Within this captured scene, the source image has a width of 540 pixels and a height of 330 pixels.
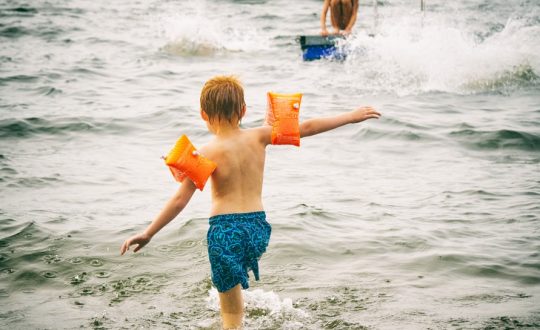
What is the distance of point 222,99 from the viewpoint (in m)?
3.86

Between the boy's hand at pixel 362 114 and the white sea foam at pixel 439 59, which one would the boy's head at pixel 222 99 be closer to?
the boy's hand at pixel 362 114

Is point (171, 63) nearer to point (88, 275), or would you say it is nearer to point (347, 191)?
point (347, 191)

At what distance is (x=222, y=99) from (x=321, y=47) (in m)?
10.4

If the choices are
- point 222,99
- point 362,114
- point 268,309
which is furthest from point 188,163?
point 268,309

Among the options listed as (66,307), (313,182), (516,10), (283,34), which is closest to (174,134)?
(313,182)

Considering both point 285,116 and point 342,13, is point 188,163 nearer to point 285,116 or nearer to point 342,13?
point 285,116

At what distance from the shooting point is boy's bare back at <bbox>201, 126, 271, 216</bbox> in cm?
391

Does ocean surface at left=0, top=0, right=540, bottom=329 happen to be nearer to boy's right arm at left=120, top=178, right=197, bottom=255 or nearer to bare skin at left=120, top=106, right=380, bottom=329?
bare skin at left=120, top=106, right=380, bottom=329

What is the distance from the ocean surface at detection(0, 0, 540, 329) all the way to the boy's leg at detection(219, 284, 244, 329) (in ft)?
0.96

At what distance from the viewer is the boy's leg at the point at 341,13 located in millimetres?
14992

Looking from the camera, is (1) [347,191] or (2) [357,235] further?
(1) [347,191]

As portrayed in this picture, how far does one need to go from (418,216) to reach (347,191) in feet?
3.19

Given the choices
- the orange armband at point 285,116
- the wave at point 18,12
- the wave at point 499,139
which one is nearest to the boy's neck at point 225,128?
the orange armband at point 285,116

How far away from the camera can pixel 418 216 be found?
6.30 metres
